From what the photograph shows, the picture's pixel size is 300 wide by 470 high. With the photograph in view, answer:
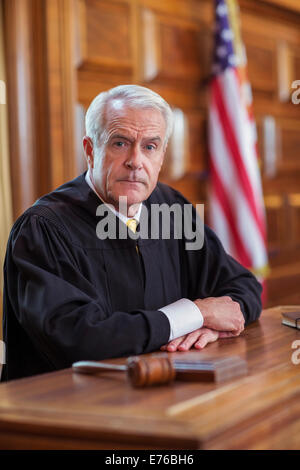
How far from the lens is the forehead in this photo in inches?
85.7

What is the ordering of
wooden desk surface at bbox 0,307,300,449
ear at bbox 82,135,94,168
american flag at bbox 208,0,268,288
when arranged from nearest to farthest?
wooden desk surface at bbox 0,307,300,449
ear at bbox 82,135,94,168
american flag at bbox 208,0,268,288

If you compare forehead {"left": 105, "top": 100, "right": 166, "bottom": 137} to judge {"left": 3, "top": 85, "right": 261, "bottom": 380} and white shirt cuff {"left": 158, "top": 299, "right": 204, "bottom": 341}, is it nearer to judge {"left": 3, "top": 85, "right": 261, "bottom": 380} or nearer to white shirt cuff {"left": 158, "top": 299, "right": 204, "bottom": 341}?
judge {"left": 3, "top": 85, "right": 261, "bottom": 380}

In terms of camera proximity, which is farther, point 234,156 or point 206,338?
point 234,156

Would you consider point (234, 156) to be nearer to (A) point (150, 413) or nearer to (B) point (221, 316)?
(B) point (221, 316)

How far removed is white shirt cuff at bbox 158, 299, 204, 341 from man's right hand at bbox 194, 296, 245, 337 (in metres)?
0.03

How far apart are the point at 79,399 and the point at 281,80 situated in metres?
5.56

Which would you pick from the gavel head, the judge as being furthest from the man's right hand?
the gavel head

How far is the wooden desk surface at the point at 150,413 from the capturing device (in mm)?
1217

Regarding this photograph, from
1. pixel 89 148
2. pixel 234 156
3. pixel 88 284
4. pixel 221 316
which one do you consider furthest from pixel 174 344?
pixel 234 156

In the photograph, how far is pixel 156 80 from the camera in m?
4.95

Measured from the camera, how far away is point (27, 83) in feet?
13.1

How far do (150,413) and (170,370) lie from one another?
221mm

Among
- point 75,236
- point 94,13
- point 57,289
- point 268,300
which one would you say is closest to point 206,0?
point 94,13
